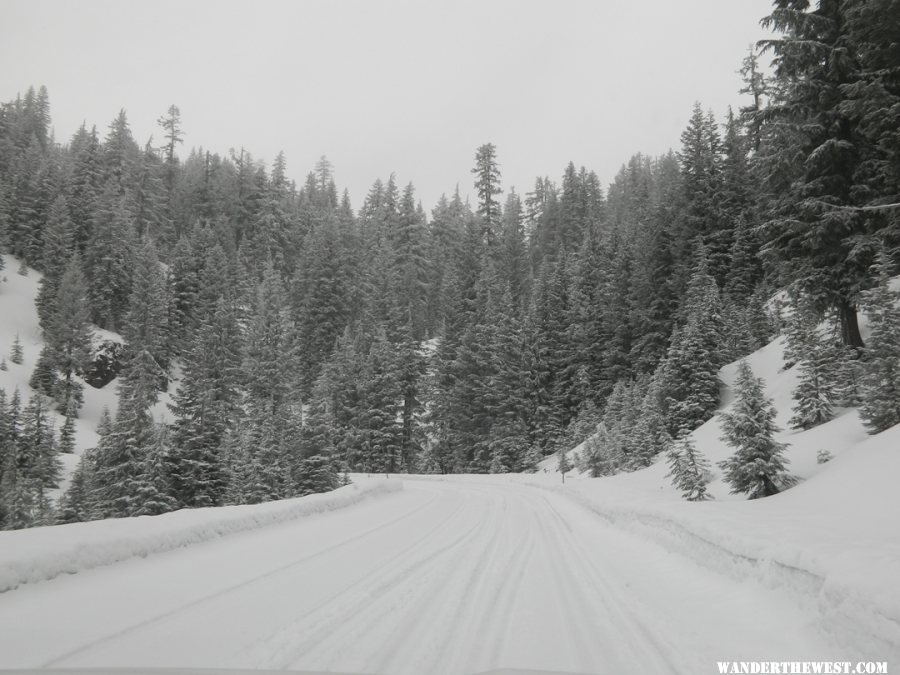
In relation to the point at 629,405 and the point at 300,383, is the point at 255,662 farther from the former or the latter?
the point at 300,383

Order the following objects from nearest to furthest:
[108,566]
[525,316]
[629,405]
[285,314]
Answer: [108,566]
[629,405]
[525,316]
[285,314]

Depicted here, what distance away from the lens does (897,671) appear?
3439 millimetres

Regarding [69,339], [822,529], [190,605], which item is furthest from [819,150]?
[69,339]

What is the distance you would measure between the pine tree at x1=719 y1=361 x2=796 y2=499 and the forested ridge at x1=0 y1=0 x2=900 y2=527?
0.20 feet

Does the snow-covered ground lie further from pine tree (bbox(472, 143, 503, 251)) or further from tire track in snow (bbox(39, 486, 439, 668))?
pine tree (bbox(472, 143, 503, 251))

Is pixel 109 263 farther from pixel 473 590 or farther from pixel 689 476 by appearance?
pixel 473 590

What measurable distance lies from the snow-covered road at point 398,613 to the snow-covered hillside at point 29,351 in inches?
1550

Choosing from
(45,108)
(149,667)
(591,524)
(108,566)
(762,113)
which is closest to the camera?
(149,667)

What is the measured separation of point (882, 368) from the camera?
1180 centimetres

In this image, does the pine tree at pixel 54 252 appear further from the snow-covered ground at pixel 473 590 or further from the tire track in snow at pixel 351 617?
the tire track in snow at pixel 351 617

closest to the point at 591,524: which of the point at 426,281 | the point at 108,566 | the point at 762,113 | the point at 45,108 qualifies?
the point at 108,566

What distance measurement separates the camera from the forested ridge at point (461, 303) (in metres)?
17.2

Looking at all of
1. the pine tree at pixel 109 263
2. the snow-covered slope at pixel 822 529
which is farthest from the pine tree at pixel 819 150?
the pine tree at pixel 109 263

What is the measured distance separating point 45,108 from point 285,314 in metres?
86.5
